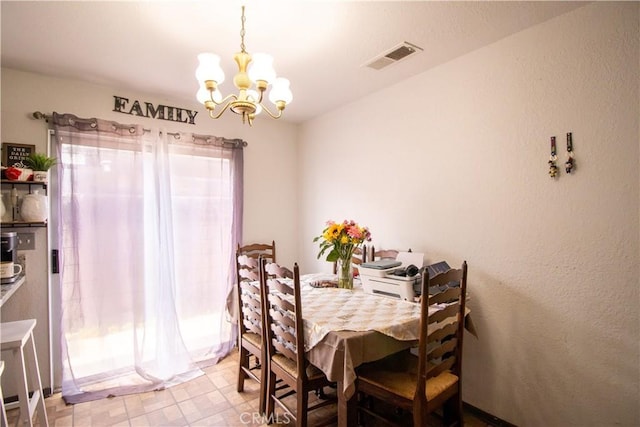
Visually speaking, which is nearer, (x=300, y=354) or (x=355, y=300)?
(x=300, y=354)

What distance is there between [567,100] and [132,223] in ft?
10.0

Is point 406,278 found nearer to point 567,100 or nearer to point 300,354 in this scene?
point 300,354

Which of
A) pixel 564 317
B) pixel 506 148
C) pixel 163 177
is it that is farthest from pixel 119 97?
pixel 564 317

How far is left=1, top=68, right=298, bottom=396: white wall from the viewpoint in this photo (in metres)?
2.33

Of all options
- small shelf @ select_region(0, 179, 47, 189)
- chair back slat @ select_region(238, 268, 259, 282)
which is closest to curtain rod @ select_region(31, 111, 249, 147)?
small shelf @ select_region(0, 179, 47, 189)

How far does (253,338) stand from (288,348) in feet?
1.92

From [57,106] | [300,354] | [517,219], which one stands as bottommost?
[300,354]

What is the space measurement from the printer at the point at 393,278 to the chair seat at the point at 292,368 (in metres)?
0.63

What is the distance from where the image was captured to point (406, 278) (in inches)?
79.7

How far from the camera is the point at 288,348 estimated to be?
1861 millimetres

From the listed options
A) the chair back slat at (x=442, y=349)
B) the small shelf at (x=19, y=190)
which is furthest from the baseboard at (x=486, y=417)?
the small shelf at (x=19, y=190)

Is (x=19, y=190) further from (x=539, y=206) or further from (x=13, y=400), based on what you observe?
(x=539, y=206)

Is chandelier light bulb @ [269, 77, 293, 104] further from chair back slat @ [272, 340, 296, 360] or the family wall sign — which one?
the family wall sign

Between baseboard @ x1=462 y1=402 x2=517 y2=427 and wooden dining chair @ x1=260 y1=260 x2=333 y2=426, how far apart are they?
3.50ft
